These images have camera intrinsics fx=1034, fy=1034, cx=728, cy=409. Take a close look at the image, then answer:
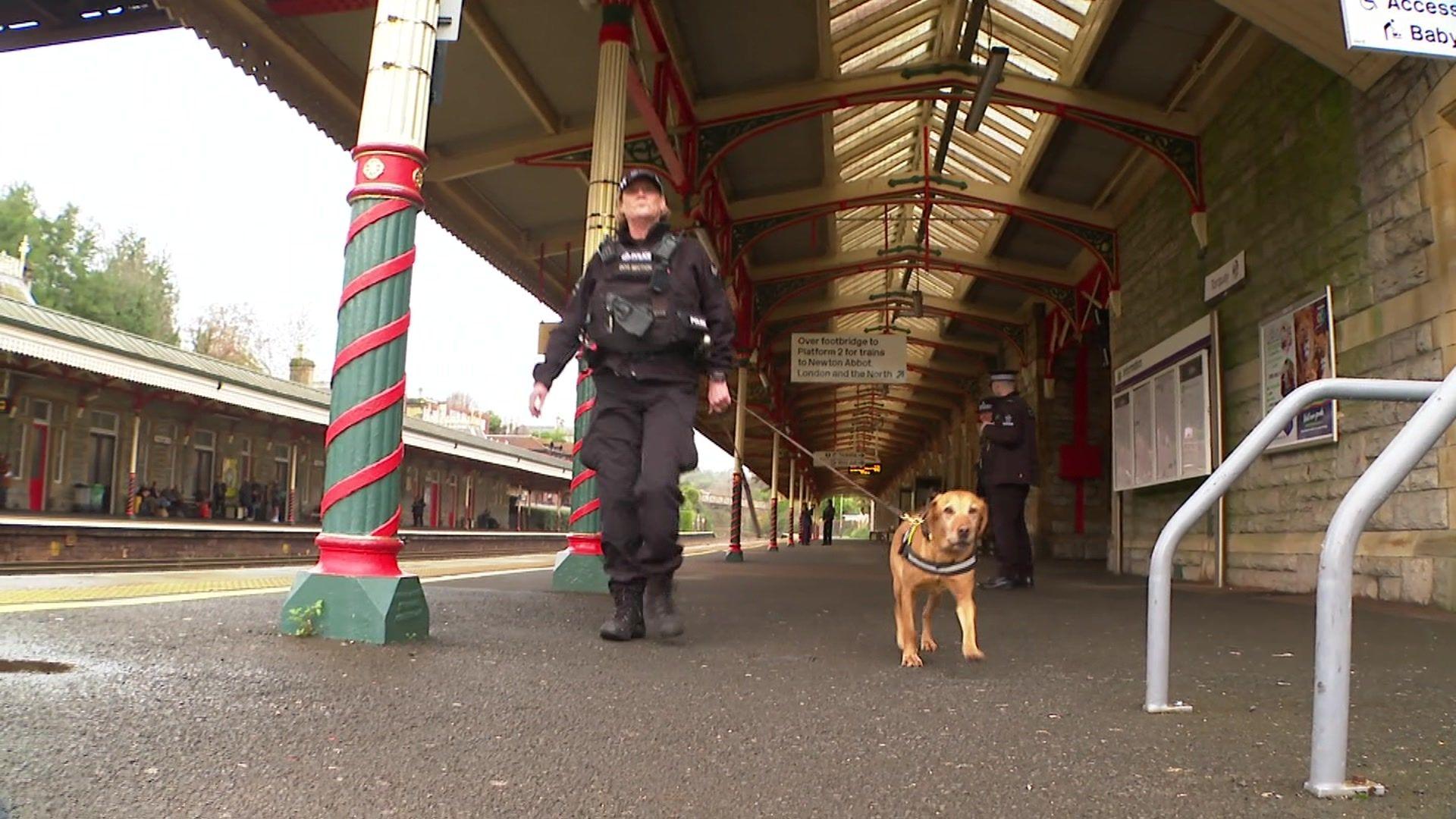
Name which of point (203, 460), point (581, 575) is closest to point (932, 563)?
point (581, 575)

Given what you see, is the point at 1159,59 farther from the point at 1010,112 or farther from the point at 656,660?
the point at 656,660

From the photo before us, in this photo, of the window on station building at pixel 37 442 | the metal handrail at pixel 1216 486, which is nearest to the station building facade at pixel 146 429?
the window on station building at pixel 37 442

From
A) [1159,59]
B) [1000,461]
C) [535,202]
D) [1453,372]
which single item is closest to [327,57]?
[535,202]

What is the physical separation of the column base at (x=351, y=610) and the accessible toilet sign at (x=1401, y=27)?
4108 millimetres

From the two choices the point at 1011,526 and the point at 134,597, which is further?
the point at 1011,526

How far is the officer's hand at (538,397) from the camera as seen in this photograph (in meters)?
4.26

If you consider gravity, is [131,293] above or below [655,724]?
above

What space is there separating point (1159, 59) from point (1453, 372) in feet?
31.4

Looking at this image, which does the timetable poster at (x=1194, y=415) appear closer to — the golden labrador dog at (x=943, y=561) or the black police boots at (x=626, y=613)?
the golden labrador dog at (x=943, y=561)

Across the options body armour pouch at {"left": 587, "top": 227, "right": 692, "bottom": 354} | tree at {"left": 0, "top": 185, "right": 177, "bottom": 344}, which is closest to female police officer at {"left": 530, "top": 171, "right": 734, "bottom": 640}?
body armour pouch at {"left": 587, "top": 227, "right": 692, "bottom": 354}

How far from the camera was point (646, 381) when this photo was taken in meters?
4.10

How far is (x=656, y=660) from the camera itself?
3.60 meters

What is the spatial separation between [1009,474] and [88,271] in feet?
157

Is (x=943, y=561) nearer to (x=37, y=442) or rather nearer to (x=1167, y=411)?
(x=1167, y=411)
